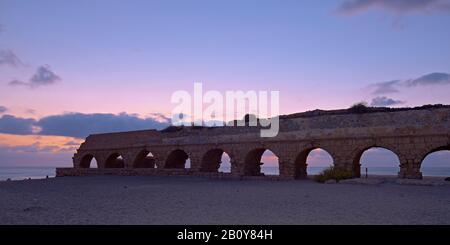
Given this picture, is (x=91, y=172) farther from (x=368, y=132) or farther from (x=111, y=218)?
(x=111, y=218)

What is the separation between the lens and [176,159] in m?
27.9

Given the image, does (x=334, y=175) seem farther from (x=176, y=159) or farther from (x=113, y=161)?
(x=113, y=161)

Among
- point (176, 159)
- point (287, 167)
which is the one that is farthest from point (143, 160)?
point (287, 167)

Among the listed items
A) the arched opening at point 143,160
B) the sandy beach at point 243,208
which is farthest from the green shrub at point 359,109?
the arched opening at point 143,160

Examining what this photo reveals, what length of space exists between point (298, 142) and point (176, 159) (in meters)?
10.1

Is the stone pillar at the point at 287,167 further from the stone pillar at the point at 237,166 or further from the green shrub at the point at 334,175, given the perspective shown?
the stone pillar at the point at 237,166

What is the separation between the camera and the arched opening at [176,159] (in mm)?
26969

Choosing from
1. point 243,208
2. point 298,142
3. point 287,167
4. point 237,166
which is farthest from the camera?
point 237,166

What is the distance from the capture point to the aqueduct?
1759cm

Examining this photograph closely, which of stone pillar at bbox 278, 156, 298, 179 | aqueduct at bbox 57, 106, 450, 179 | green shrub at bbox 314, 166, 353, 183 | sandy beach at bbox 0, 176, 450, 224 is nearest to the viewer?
sandy beach at bbox 0, 176, 450, 224

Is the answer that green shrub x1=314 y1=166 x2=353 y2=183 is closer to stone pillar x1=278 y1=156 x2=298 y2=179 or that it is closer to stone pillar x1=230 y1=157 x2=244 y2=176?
stone pillar x1=278 y1=156 x2=298 y2=179

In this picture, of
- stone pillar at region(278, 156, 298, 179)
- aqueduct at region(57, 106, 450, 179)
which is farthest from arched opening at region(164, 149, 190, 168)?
stone pillar at region(278, 156, 298, 179)
